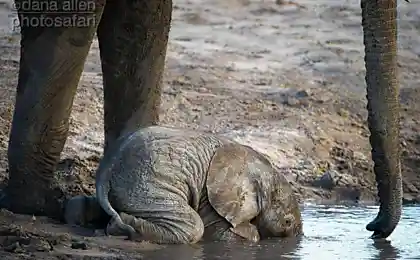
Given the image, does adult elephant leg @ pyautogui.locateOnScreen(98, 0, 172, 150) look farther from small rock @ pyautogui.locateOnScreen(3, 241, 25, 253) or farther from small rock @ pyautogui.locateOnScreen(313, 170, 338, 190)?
small rock @ pyautogui.locateOnScreen(313, 170, 338, 190)

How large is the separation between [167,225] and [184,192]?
7.3 inches

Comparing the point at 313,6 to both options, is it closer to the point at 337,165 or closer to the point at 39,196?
the point at 337,165

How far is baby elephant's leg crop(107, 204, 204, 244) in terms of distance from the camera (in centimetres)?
540

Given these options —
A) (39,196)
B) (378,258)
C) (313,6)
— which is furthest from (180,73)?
(378,258)

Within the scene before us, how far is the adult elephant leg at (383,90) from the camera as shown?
5148mm

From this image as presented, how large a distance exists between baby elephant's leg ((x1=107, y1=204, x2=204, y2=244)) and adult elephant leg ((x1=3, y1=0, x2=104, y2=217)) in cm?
56

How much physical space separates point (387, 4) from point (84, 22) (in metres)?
1.36

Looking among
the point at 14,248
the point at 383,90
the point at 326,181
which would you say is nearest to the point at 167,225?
the point at 14,248

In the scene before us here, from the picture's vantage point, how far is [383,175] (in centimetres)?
519

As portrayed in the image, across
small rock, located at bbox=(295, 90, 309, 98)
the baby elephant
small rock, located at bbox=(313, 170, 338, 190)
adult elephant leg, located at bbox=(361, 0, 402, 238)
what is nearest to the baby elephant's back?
the baby elephant

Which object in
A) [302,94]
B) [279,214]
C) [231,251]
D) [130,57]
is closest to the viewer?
[231,251]

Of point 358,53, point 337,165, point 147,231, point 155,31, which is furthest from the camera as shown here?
point 358,53

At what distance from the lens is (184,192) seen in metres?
5.56

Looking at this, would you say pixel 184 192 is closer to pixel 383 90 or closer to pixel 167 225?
pixel 167 225
